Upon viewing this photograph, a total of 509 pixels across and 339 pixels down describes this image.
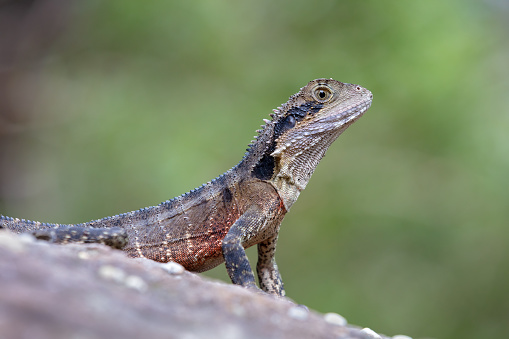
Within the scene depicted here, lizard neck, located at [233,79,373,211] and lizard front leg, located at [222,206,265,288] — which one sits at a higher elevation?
lizard neck, located at [233,79,373,211]

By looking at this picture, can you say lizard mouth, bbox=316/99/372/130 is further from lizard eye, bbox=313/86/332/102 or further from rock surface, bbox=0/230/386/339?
rock surface, bbox=0/230/386/339

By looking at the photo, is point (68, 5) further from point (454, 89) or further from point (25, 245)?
point (25, 245)

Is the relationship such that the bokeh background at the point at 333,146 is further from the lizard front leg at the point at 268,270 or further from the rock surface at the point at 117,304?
the rock surface at the point at 117,304

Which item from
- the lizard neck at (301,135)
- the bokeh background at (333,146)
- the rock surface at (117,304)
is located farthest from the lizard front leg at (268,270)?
the bokeh background at (333,146)

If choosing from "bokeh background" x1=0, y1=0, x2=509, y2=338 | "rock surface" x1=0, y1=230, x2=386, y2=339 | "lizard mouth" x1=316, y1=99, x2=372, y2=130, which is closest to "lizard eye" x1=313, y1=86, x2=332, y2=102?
"lizard mouth" x1=316, y1=99, x2=372, y2=130

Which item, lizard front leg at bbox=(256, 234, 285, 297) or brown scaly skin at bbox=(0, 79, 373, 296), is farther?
lizard front leg at bbox=(256, 234, 285, 297)

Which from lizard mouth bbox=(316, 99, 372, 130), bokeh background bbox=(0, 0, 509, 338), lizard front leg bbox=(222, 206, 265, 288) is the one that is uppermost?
bokeh background bbox=(0, 0, 509, 338)
